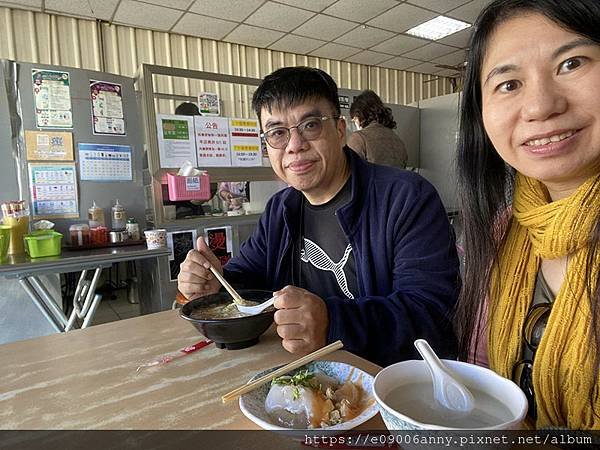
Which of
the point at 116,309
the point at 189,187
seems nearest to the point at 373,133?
the point at 189,187

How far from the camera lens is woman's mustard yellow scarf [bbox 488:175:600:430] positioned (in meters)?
0.66

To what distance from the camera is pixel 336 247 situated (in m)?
1.24

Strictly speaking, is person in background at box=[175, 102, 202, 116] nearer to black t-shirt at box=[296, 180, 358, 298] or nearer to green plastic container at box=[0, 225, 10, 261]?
green plastic container at box=[0, 225, 10, 261]

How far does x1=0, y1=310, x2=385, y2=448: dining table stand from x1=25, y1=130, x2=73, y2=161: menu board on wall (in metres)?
1.76

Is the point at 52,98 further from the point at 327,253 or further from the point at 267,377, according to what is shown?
the point at 267,377

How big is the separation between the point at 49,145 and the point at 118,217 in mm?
569

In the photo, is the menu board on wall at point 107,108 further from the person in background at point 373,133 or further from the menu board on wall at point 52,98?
the person in background at point 373,133

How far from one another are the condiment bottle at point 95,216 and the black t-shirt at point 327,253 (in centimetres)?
170

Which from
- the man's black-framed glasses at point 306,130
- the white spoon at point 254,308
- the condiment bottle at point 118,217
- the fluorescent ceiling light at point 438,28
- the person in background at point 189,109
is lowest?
the white spoon at point 254,308

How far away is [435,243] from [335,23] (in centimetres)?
455

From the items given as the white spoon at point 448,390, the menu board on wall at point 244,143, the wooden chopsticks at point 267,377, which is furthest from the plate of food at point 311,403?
the menu board on wall at point 244,143

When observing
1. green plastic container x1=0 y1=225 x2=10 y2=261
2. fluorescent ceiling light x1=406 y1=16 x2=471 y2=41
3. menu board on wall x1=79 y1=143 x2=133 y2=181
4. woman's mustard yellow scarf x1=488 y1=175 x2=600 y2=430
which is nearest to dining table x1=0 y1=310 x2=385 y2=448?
woman's mustard yellow scarf x1=488 y1=175 x2=600 y2=430

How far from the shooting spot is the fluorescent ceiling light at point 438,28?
4988mm

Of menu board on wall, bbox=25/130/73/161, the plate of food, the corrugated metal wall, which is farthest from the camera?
the corrugated metal wall
